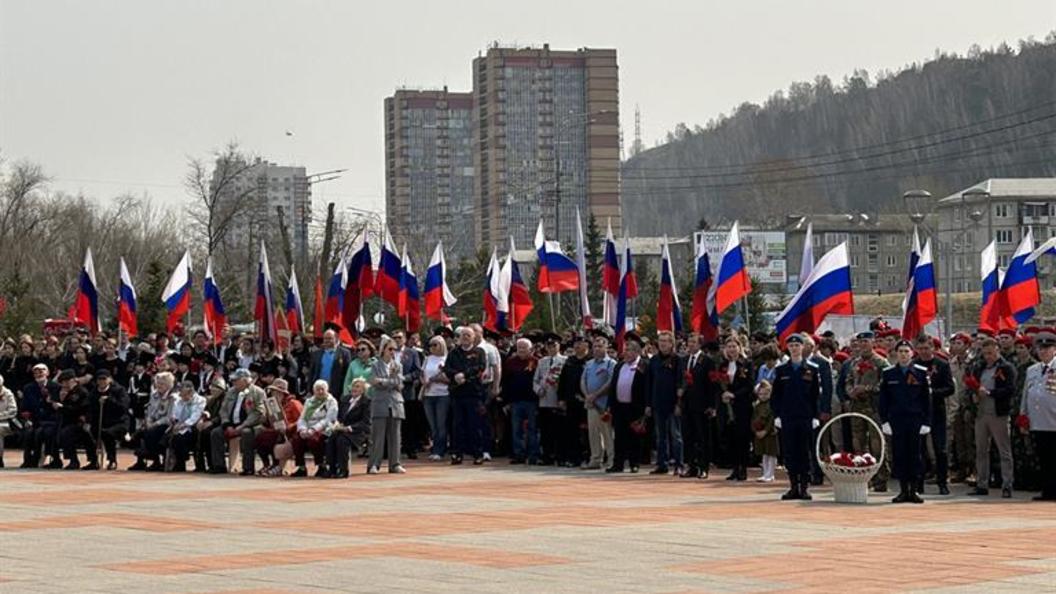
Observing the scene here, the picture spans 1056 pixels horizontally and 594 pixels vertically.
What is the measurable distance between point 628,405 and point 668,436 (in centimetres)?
74

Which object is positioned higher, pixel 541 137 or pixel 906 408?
pixel 541 137

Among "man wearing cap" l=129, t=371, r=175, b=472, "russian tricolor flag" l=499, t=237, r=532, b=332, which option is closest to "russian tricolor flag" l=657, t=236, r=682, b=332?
"russian tricolor flag" l=499, t=237, r=532, b=332

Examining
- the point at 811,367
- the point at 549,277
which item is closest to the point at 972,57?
the point at 549,277

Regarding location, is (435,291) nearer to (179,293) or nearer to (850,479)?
(179,293)

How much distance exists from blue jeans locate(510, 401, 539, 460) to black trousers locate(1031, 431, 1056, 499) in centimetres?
829

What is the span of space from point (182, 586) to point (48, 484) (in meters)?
11.8

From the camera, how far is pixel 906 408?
69.9 feet

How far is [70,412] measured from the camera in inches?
1120

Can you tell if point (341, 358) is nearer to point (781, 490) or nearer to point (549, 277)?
point (549, 277)

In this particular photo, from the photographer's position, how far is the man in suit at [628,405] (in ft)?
86.0

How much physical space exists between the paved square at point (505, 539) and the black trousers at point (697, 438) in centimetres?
68

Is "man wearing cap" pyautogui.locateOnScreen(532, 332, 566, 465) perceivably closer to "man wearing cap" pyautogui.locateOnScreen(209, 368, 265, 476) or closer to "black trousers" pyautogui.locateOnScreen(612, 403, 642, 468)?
"black trousers" pyautogui.locateOnScreen(612, 403, 642, 468)

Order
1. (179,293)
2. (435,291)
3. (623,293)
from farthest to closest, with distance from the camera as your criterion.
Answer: (179,293), (435,291), (623,293)

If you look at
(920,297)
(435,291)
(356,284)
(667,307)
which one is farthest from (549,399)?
(435,291)
